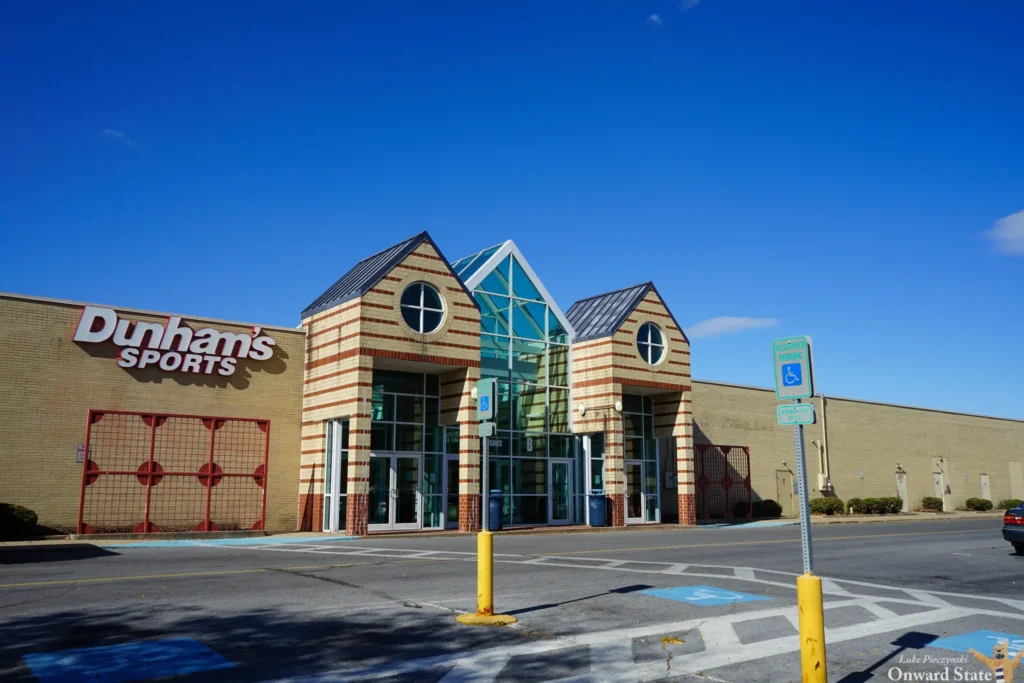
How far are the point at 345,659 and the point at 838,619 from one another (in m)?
5.89

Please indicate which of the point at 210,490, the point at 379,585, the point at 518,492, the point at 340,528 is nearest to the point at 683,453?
the point at 518,492

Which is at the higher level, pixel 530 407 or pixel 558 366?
pixel 558 366

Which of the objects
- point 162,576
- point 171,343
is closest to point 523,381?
point 171,343

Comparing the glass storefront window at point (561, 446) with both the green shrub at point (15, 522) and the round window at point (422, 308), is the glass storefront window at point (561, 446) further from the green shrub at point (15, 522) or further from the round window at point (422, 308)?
the green shrub at point (15, 522)

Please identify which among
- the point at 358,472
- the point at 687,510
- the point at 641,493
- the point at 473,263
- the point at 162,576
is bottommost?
the point at 162,576

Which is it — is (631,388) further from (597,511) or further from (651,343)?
(597,511)

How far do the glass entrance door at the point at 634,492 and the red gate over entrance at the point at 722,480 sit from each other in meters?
4.88

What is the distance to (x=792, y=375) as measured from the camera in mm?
6789

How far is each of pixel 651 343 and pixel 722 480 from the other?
937 cm

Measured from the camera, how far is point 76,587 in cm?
1176

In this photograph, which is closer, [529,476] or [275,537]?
[275,537]

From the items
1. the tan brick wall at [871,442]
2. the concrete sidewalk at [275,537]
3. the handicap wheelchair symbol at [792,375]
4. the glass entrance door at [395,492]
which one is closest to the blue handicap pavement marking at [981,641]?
the handicap wheelchair symbol at [792,375]

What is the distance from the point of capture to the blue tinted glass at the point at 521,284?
30.8 m

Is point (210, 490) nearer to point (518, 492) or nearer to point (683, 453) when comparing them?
point (518, 492)
